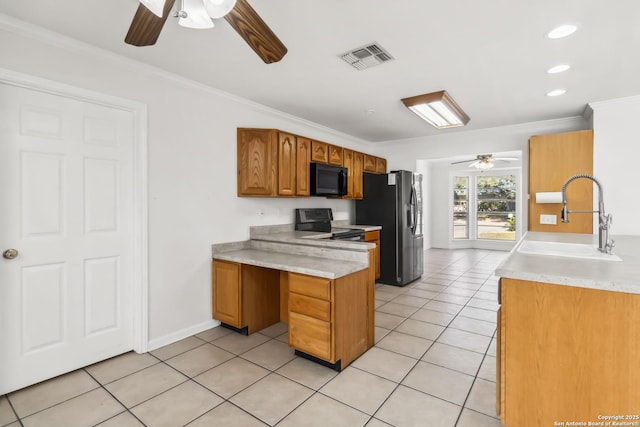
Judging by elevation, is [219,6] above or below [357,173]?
above

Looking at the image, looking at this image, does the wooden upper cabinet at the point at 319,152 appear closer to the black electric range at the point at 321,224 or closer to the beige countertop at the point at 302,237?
the black electric range at the point at 321,224

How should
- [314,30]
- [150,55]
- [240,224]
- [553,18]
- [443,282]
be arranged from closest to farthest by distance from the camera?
[553,18] → [314,30] → [150,55] → [240,224] → [443,282]

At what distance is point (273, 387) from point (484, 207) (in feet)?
26.4

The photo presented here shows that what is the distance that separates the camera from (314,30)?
2127mm

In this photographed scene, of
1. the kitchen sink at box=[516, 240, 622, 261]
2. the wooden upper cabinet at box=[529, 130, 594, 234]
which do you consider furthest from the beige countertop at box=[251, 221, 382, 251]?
the wooden upper cabinet at box=[529, 130, 594, 234]

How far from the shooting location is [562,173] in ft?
13.0

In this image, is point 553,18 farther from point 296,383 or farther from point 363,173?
point 363,173

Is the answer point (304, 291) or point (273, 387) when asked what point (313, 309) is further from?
point (273, 387)

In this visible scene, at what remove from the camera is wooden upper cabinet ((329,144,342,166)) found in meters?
4.37

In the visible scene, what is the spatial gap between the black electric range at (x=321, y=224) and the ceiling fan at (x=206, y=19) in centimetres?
262

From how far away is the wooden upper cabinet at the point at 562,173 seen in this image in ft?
12.5

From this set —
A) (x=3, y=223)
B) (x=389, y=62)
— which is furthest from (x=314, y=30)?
(x=3, y=223)

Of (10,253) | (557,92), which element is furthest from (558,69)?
(10,253)

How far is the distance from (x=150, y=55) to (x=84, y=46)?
44 centimetres
